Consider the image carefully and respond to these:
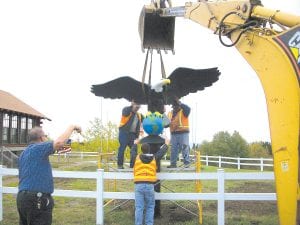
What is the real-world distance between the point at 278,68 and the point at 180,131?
4.06 meters

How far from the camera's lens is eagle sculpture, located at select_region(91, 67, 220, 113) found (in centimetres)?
995

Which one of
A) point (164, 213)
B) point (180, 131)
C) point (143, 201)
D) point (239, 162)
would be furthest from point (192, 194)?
point (239, 162)

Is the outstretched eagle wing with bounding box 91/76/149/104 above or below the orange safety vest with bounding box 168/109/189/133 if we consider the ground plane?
above

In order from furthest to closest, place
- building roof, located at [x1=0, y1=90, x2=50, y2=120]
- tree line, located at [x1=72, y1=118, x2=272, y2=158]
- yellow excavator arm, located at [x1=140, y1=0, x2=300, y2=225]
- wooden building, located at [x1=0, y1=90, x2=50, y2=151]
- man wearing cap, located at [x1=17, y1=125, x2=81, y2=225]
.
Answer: tree line, located at [x1=72, y1=118, x2=272, y2=158] → building roof, located at [x1=0, y1=90, x2=50, y2=120] → wooden building, located at [x1=0, y1=90, x2=50, y2=151] → yellow excavator arm, located at [x1=140, y1=0, x2=300, y2=225] → man wearing cap, located at [x1=17, y1=125, x2=81, y2=225]

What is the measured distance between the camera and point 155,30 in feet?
34.2

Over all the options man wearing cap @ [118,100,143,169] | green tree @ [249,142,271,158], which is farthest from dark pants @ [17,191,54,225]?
green tree @ [249,142,271,158]

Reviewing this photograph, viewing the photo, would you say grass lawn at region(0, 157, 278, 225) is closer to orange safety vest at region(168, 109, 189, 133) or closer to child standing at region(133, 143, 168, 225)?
child standing at region(133, 143, 168, 225)

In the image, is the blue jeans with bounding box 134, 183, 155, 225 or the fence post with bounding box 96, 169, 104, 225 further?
the fence post with bounding box 96, 169, 104, 225

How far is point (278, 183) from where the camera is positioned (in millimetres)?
6094

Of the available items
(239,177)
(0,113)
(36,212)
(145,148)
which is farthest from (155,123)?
(0,113)

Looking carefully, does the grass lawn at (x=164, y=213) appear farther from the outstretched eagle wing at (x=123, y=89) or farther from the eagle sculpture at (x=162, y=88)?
the outstretched eagle wing at (x=123, y=89)

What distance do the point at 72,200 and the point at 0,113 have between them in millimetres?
16795

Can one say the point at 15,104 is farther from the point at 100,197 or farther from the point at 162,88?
the point at 100,197

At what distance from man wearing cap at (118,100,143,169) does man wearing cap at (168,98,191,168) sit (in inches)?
29.3
